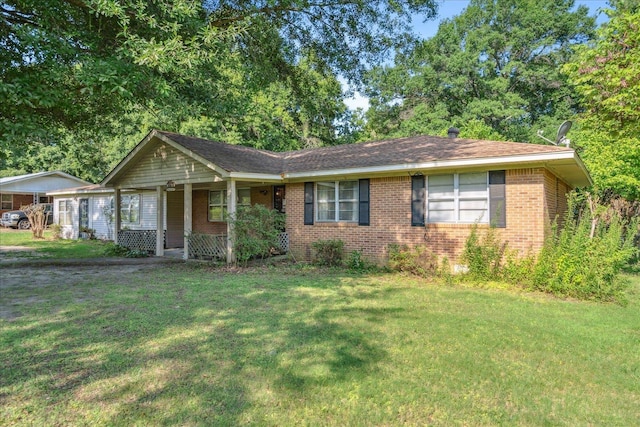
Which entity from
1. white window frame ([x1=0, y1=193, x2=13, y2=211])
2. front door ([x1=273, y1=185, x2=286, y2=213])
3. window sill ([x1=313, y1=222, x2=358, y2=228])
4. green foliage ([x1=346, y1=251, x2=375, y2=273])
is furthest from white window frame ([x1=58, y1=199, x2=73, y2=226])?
green foliage ([x1=346, y1=251, x2=375, y2=273])

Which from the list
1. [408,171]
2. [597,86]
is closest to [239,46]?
[408,171]

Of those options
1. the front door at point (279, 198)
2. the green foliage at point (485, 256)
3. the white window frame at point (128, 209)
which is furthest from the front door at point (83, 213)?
the green foliage at point (485, 256)

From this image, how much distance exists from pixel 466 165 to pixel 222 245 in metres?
7.42

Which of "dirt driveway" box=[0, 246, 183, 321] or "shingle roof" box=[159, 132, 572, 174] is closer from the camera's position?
"dirt driveway" box=[0, 246, 183, 321]

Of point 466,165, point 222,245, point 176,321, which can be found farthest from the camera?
point 222,245

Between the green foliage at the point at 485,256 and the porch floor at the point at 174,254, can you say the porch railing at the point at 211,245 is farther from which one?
the green foliage at the point at 485,256

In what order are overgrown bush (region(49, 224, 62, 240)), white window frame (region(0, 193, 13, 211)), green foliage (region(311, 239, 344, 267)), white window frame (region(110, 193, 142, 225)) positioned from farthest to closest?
white window frame (region(0, 193, 13, 211))
overgrown bush (region(49, 224, 62, 240))
white window frame (region(110, 193, 142, 225))
green foliage (region(311, 239, 344, 267))

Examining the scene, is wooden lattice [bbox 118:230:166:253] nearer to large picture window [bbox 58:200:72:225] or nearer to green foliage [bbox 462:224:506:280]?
large picture window [bbox 58:200:72:225]

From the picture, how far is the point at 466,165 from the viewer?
29.8ft

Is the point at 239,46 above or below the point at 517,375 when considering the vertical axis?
above

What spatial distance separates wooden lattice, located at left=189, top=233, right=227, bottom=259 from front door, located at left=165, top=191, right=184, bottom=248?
188 inches

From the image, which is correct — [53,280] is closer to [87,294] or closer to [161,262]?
[87,294]

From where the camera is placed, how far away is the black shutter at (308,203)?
39.2 ft

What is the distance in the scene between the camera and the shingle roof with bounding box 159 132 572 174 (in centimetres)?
945
